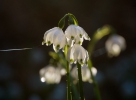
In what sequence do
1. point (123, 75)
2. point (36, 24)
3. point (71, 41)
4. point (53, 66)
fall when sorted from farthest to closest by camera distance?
point (36, 24) < point (123, 75) < point (53, 66) < point (71, 41)

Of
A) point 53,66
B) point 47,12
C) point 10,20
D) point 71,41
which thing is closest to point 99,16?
point 47,12

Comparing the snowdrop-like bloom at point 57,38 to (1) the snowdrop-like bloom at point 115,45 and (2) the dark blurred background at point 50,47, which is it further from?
(2) the dark blurred background at point 50,47

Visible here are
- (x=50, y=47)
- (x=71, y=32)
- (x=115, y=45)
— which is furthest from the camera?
(x=50, y=47)

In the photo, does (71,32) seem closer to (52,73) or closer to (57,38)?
(57,38)

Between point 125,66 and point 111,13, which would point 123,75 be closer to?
point 125,66

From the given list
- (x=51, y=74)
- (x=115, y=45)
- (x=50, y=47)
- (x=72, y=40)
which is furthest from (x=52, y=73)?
(x=50, y=47)

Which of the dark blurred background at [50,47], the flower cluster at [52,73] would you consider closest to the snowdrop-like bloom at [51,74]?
the flower cluster at [52,73]
